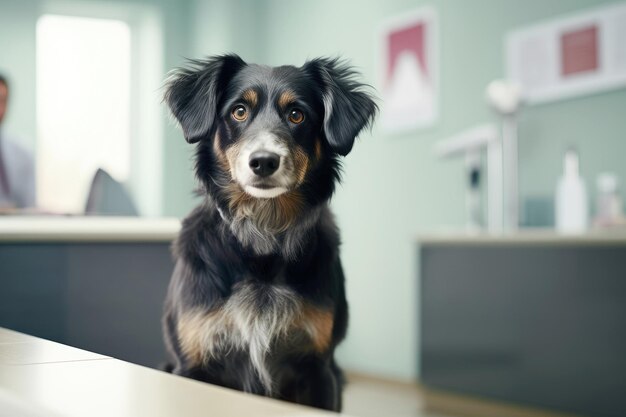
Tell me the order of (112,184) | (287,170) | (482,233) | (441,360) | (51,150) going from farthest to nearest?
(51,150), (441,360), (482,233), (112,184), (287,170)

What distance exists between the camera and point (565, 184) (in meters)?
2.55

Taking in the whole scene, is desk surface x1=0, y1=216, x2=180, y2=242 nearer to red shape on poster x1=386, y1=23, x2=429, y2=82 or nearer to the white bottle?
the white bottle

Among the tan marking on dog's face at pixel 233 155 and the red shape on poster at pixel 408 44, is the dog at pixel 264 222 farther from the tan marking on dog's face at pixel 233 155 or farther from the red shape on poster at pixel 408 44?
the red shape on poster at pixel 408 44

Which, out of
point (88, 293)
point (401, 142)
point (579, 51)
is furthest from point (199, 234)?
point (401, 142)

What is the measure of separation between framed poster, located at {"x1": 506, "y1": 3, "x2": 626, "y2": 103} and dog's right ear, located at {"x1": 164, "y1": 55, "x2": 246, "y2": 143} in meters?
2.41

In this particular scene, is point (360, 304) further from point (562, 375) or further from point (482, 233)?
point (562, 375)

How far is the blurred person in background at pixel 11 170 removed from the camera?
81 centimetres

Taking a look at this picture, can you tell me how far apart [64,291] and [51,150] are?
13.4 ft

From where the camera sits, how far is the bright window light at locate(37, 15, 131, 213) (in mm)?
4422

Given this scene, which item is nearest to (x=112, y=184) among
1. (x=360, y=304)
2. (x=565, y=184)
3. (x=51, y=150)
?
(x=565, y=184)

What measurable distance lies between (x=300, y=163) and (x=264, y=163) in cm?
3

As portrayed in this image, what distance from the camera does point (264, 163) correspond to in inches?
20.1

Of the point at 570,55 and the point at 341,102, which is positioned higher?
the point at 570,55

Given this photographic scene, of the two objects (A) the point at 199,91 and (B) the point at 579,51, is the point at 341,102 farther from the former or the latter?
(B) the point at 579,51
